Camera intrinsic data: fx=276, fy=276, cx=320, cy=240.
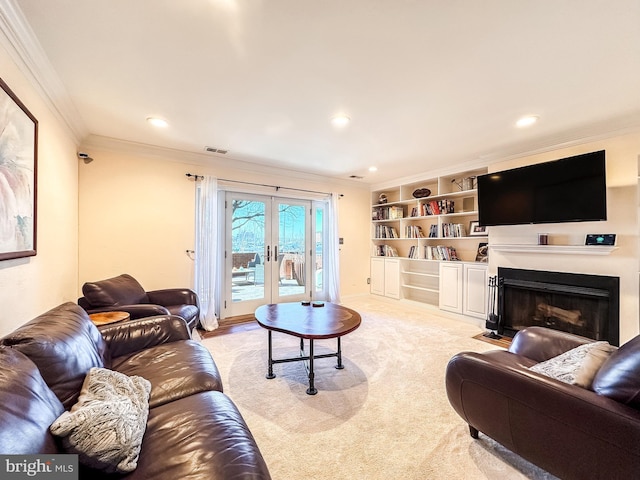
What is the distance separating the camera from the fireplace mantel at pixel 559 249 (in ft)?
9.19

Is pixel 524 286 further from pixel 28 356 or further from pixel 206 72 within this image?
pixel 28 356

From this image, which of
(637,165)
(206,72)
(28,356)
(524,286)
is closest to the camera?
(28,356)

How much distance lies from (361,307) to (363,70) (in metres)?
3.78

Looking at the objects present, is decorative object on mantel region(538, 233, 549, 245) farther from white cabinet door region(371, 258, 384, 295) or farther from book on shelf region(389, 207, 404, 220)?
white cabinet door region(371, 258, 384, 295)

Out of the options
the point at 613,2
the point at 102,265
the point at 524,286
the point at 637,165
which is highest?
the point at 613,2

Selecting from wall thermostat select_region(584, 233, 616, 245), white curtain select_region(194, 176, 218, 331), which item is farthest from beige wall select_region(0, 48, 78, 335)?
wall thermostat select_region(584, 233, 616, 245)

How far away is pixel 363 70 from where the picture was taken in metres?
1.89

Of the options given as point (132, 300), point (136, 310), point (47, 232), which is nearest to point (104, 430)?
point (136, 310)

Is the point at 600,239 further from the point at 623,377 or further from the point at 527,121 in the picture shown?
the point at 623,377

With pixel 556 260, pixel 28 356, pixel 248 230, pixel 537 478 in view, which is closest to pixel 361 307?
pixel 248 230

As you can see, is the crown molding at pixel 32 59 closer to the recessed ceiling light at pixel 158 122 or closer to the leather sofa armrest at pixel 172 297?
the recessed ceiling light at pixel 158 122

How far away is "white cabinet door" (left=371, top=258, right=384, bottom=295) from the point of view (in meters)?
5.42

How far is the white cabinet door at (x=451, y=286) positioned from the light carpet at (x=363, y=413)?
3.10 ft

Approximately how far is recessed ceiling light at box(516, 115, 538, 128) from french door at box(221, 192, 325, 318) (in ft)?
10.2
